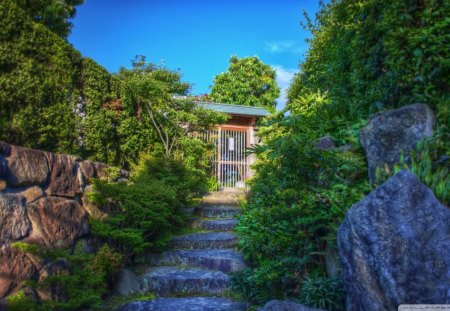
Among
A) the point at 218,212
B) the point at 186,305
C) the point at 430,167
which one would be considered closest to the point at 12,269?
the point at 186,305

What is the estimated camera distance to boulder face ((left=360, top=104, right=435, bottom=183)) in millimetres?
3543

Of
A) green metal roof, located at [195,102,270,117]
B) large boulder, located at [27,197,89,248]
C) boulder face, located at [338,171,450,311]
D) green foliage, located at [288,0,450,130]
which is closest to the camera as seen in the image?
boulder face, located at [338,171,450,311]

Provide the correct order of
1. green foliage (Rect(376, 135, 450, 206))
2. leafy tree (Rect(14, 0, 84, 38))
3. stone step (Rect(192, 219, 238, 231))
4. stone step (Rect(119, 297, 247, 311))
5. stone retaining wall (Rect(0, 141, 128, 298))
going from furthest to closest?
leafy tree (Rect(14, 0, 84, 38)), stone step (Rect(192, 219, 238, 231)), stone step (Rect(119, 297, 247, 311)), stone retaining wall (Rect(0, 141, 128, 298)), green foliage (Rect(376, 135, 450, 206))

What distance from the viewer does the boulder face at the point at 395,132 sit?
3.54 metres

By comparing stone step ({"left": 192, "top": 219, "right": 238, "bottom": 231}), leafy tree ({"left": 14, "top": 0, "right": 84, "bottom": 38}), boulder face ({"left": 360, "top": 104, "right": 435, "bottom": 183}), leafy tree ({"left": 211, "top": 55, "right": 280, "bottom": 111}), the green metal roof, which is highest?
leafy tree ({"left": 211, "top": 55, "right": 280, "bottom": 111})

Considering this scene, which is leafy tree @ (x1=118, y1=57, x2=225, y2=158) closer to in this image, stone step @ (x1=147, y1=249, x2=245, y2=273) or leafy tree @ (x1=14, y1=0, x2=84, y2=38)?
leafy tree @ (x1=14, y1=0, x2=84, y2=38)

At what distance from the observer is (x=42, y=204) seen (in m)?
3.60

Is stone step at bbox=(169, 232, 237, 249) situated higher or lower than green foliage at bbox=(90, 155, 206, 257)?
lower

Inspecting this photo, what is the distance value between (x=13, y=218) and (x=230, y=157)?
976 centimetres

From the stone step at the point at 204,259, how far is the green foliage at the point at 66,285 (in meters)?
1.46

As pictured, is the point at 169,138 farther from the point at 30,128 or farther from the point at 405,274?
the point at 405,274

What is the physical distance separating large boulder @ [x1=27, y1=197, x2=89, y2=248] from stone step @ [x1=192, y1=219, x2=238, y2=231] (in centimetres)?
304

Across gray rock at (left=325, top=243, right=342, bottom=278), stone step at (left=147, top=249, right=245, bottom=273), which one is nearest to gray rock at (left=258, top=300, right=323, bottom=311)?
gray rock at (left=325, top=243, right=342, bottom=278)

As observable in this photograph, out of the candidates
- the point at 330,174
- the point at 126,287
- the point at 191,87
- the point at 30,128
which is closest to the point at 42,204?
the point at 30,128
